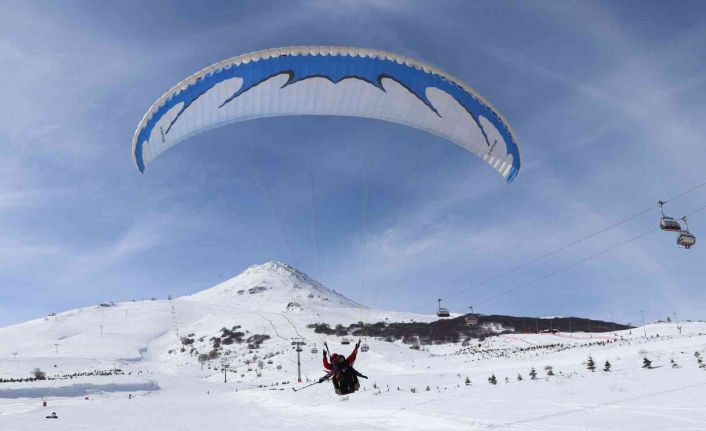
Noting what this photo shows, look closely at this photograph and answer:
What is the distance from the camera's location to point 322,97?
1309 cm

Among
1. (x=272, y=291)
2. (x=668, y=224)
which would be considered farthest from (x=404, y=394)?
(x=272, y=291)

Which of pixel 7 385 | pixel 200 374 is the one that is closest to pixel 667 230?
pixel 7 385

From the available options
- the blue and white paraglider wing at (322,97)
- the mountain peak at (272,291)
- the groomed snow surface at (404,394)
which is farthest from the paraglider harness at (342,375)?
the mountain peak at (272,291)

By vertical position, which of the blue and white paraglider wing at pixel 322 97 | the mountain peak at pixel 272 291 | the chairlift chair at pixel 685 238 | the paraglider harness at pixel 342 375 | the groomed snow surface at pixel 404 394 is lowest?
the groomed snow surface at pixel 404 394

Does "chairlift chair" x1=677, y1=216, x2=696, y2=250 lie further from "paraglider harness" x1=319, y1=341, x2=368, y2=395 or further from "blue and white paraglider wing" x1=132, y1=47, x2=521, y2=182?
"paraglider harness" x1=319, y1=341, x2=368, y2=395

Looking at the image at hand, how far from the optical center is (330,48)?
11.9 metres

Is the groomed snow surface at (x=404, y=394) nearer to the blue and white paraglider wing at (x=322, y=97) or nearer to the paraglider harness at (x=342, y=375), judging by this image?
the paraglider harness at (x=342, y=375)

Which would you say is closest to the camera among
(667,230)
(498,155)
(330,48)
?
(330,48)

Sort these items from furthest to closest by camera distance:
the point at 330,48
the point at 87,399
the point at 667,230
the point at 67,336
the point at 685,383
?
the point at 67,336 → the point at 87,399 → the point at 667,230 → the point at 685,383 → the point at 330,48

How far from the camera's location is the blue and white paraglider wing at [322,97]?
12109 mm

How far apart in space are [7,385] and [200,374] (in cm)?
2586

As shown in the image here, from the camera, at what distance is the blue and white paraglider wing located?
12.1 metres

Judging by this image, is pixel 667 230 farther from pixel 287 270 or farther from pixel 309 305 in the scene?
pixel 287 270

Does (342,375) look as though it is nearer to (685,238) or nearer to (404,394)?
(404,394)
